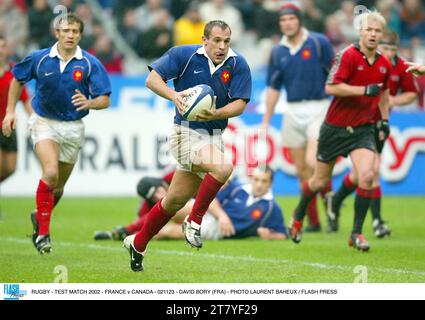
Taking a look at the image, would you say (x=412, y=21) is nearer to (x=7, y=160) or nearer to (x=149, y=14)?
(x=149, y=14)

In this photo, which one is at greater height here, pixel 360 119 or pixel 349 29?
pixel 349 29

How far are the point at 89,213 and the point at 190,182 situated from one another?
6.07m

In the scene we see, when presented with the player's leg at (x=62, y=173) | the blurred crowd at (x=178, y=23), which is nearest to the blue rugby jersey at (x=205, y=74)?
the player's leg at (x=62, y=173)

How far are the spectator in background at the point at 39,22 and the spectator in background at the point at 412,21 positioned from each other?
757 cm

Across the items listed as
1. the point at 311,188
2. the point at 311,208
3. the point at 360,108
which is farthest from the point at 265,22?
the point at 360,108

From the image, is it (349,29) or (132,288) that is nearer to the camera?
(132,288)

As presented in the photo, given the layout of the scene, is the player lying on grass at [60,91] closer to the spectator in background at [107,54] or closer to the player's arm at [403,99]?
the player's arm at [403,99]

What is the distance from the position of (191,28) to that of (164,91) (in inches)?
442

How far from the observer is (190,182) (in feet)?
29.8

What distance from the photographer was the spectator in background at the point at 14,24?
19781mm

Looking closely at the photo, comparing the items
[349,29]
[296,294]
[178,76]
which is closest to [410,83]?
[178,76]

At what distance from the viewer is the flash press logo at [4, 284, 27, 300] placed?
25.8ft

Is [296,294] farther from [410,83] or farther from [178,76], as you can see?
[410,83]

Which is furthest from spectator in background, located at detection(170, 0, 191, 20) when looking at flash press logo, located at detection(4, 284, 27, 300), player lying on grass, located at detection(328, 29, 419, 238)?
flash press logo, located at detection(4, 284, 27, 300)
